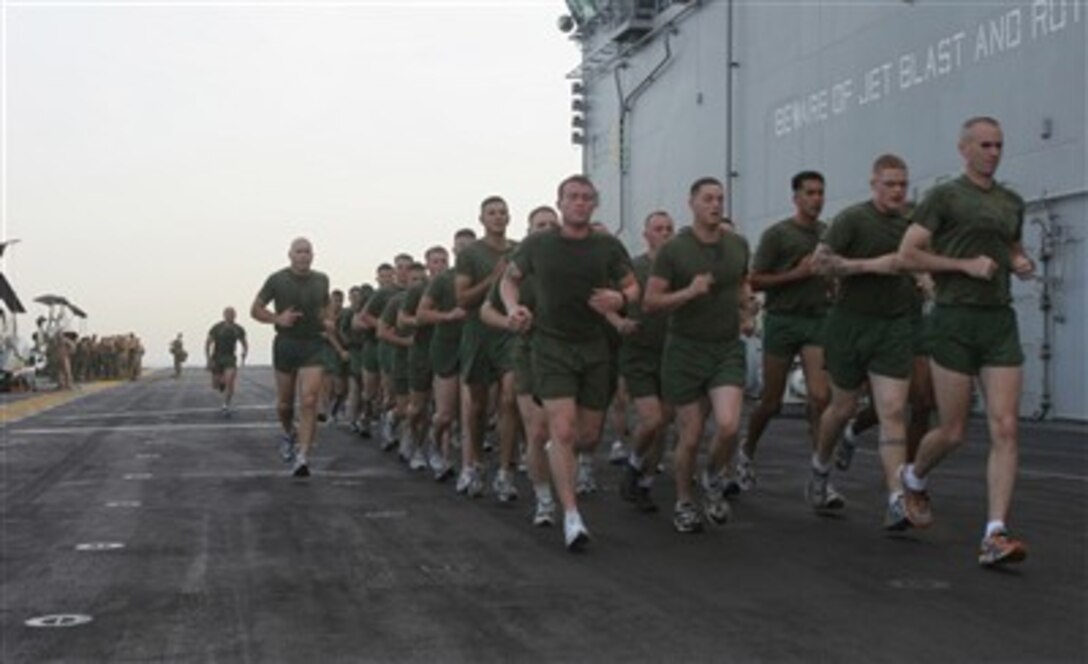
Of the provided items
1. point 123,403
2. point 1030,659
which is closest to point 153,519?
point 1030,659

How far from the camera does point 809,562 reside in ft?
21.8

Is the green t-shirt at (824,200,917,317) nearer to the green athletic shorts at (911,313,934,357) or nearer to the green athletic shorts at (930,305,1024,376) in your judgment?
the green athletic shorts at (911,313,934,357)

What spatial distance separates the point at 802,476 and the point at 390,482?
3432 mm

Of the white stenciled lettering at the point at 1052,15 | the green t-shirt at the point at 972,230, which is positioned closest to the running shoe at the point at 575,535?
the green t-shirt at the point at 972,230

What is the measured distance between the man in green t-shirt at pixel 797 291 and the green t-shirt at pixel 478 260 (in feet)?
6.23

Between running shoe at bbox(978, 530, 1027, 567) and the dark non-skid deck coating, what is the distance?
0.34 ft

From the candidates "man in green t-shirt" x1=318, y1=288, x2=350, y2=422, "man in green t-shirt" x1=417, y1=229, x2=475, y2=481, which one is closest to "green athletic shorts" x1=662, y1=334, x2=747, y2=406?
"man in green t-shirt" x1=417, y1=229, x2=475, y2=481

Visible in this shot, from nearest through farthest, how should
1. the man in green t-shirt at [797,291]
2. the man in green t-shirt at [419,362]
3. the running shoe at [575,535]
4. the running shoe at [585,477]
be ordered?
the running shoe at [575,535] → the man in green t-shirt at [797,291] → the running shoe at [585,477] → the man in green t-shirt at [419,362]

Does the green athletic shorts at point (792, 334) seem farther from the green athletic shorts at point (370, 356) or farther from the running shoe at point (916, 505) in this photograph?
the green athletic shorts at point (370, 356)

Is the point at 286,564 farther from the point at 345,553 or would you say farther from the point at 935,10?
the point at 935,10

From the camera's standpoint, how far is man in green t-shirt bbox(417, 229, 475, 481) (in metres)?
11.0

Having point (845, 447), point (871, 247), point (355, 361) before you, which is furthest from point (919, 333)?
point (355, 361)

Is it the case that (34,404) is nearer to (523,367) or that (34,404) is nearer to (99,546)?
(99,546)

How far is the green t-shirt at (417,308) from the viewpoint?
12.1 meters
